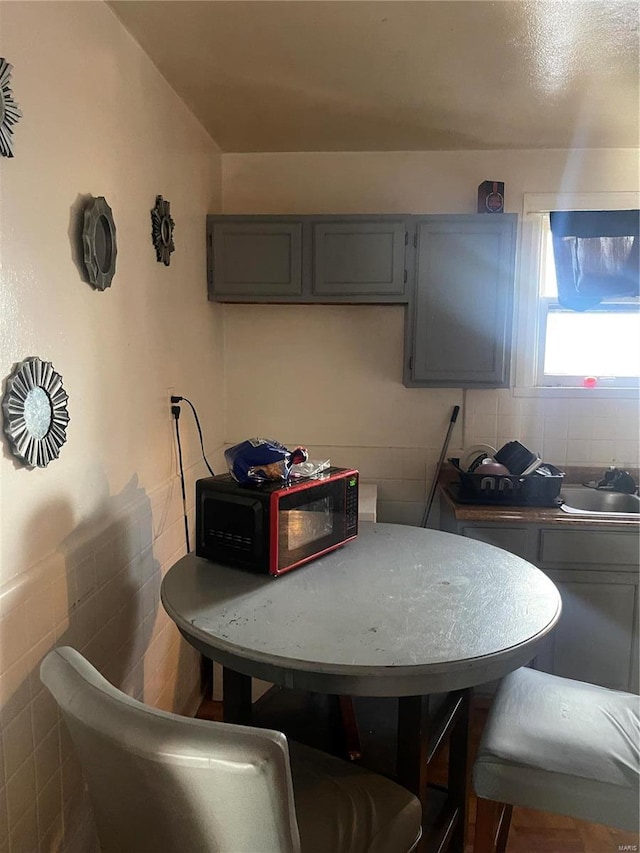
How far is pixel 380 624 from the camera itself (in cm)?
139

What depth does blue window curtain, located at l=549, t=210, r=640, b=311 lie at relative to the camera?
2861 millimetres

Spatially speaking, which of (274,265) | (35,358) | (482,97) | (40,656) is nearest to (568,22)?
(482,97)

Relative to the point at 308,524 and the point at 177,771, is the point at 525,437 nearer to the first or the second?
the point at 308,524

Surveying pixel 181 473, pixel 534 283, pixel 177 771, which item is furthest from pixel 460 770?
pixel 534 283

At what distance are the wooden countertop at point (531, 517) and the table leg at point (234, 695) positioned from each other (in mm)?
1253

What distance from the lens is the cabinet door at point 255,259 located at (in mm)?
2746

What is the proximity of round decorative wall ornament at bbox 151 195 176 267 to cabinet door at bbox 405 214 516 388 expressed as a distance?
1.10 meters

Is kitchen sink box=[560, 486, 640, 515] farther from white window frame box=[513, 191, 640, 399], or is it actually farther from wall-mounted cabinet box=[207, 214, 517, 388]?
wall-mounted cabinet box=[207, 214, 517, 388]

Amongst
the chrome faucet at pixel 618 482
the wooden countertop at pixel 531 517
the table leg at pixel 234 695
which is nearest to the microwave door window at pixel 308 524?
the table leg at pixel 234 695

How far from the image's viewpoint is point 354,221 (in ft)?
8.89

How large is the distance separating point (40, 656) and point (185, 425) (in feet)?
3.94

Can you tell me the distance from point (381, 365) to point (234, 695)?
189cm

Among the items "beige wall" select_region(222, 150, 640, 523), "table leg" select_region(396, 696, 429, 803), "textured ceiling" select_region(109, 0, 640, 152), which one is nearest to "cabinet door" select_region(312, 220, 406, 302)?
"beige wall" select_region(222, 150, 640, 523)

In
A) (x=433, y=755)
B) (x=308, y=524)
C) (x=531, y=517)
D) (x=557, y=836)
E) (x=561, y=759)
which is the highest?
(x=308, y=524)
